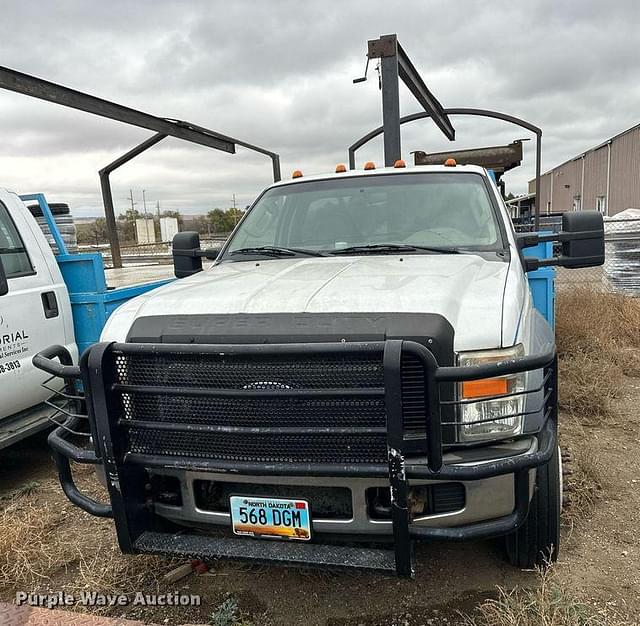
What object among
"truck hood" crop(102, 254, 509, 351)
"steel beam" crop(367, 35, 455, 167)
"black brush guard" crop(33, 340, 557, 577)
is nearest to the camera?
"black brush guard" crop(33, 340, 557, 577)

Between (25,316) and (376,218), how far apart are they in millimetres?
2575

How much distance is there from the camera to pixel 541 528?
2.76m

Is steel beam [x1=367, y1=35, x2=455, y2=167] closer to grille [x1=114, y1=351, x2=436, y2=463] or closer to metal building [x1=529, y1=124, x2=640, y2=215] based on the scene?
grille [x1=114, y1=351, x2=436, y2=463]

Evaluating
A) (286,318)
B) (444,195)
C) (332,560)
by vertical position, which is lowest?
(332,560)

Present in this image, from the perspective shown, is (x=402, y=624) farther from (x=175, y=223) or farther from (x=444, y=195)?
(x=175, y=223)

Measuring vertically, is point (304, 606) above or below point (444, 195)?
below

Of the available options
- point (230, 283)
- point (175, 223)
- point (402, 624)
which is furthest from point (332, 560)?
point (175, 223)

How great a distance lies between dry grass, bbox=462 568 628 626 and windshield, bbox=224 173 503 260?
1.79 m

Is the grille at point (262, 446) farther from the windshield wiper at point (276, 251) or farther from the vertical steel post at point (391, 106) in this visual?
the vertical steel post at point (391, 106)

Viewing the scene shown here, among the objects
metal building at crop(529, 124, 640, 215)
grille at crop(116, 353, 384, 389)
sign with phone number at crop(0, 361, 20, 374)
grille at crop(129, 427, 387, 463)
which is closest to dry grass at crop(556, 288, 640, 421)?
grille at crop(129, 427, 387, 463)

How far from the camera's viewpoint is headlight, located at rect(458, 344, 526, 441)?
228cm

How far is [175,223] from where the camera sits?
34594 mm

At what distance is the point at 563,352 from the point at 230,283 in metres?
4.98

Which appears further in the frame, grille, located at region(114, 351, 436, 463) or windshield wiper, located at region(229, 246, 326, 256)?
windshield wiper, located at region(229, 246, 326, 256)
